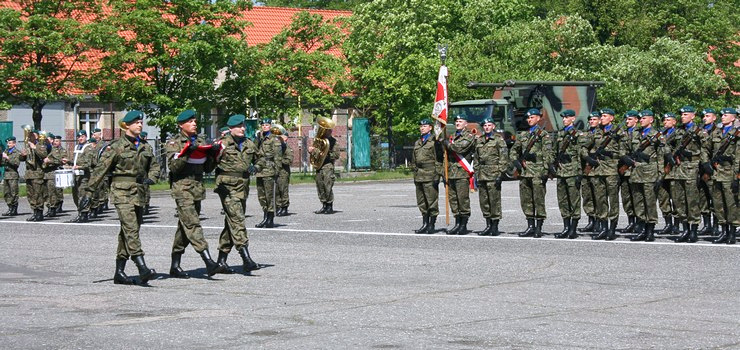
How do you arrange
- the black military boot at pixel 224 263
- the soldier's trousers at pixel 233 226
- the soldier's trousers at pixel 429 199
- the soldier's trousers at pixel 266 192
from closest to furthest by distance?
1. the black military boot at pixel 224 263
2. the soldier's trousers at pixel 233 226
3. the soldier's trousers at pixel 429 199
4. the soldier's trousers at pixel 266 192

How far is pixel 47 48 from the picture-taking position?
38500 mm

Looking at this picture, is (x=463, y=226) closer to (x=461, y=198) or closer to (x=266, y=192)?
(x=461, y=198)

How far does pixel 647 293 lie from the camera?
12062 mm

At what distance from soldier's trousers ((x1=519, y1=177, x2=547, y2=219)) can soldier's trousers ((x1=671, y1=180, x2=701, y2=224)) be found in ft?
6.43

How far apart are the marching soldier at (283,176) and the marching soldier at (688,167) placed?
8487 millimetres

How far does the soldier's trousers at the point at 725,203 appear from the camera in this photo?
56.0ft

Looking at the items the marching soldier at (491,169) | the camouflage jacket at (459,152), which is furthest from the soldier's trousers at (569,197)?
the camouflage jacket at (459,152)

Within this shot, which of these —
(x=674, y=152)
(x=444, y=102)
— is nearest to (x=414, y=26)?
(x=444, y=102)

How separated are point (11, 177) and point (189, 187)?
13.6 meters

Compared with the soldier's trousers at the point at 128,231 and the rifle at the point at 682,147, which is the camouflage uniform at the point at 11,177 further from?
the rifle at the point at 682,147

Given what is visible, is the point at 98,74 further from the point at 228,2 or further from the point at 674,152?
the point at 674,152

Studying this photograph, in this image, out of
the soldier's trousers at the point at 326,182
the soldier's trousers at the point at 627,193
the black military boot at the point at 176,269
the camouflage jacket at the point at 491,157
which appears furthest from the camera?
the soldier's trousers at the point at 326,182

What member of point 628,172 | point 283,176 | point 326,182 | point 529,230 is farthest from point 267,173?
point 628,172

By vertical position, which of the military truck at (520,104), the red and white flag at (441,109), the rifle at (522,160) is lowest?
the rifle at (522,160)
